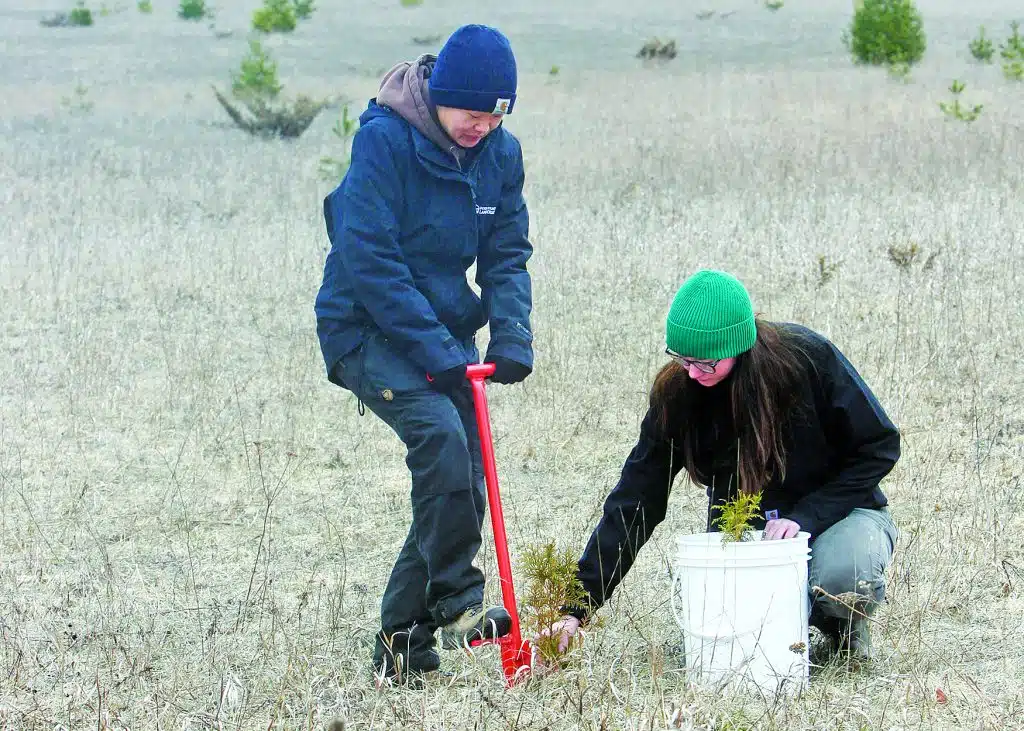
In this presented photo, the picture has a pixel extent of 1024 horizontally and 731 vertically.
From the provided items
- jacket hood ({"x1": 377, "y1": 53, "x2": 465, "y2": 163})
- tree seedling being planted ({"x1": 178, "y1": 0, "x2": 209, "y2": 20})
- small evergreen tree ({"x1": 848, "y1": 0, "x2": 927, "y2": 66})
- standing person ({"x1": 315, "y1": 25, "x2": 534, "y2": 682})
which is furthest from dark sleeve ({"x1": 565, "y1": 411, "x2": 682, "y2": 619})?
tree seedling being planted ({"x1": 178, "y1": 0, "x2": 209, "y2": 20})

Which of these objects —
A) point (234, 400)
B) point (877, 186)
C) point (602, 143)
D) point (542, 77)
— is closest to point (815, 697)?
point (234, 400)

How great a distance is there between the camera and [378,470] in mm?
6445

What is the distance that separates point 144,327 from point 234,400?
1955 mm

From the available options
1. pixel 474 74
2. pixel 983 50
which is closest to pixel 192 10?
pixel 983 50

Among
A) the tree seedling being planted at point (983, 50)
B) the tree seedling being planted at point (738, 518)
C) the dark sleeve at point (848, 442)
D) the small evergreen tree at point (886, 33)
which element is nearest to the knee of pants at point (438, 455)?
the tree seedling being planted at point (738, 518)

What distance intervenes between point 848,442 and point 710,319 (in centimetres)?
63

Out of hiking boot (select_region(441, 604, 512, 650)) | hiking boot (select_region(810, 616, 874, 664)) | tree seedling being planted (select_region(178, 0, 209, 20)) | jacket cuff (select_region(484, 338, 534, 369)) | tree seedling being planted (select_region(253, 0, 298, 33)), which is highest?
tree seedling being planted (select_region(178, 0, 209, 20))

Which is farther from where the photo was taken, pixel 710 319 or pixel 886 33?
pixel 886 33

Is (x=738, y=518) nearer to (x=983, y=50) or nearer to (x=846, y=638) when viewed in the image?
(x=846, y=638)

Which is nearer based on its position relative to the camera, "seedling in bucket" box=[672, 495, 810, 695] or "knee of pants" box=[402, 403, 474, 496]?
"seedling in bucket" box=[672, 495, 810, 695]

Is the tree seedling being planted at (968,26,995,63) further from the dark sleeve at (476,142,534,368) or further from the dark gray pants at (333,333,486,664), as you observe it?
the dark gray pants at (333,333,486,664)

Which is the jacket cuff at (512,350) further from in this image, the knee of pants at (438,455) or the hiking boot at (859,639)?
the hiking boot at (859,639)

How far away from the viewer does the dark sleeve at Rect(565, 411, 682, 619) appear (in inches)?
150

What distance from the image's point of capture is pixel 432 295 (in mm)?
3803
